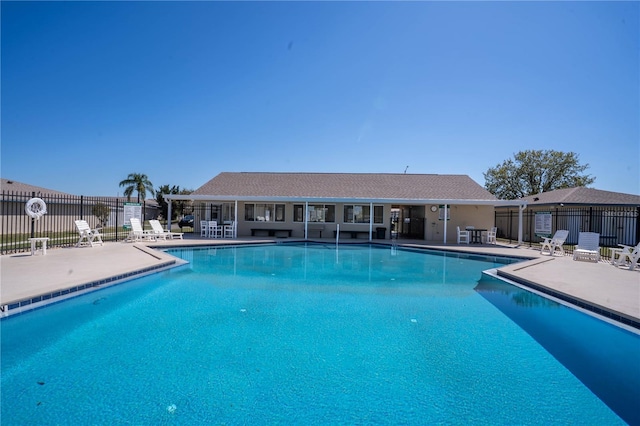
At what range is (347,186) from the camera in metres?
19.9

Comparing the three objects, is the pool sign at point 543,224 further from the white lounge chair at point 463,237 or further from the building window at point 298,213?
the building window at point 298,213

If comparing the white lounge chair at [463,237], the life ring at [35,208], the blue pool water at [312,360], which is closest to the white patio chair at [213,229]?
the life ring at [35,208]

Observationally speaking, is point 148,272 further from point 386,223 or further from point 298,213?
point 386,223

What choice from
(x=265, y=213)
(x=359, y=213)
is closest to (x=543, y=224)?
(x=359, y=213)

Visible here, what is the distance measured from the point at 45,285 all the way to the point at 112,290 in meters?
1.08

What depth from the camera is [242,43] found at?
11633 mm

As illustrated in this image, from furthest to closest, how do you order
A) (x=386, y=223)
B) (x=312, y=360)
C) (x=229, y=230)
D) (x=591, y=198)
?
(x=591, y=198), (x=386, y=223), (x=229, y=230), (x=312, y=360)

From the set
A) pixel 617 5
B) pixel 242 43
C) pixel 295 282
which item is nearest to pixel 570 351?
pixel 295 282

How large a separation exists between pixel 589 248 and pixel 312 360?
11.5 meters

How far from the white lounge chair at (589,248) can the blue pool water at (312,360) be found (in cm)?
569

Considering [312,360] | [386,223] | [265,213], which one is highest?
[265,213]

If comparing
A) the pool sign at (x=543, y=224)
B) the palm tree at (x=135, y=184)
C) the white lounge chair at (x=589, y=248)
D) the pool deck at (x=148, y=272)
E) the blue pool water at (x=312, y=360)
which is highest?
the palm tree at (x=135, y=184)

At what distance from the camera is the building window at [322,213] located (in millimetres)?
18172

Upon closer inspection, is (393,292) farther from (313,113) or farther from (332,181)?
(332,181)
